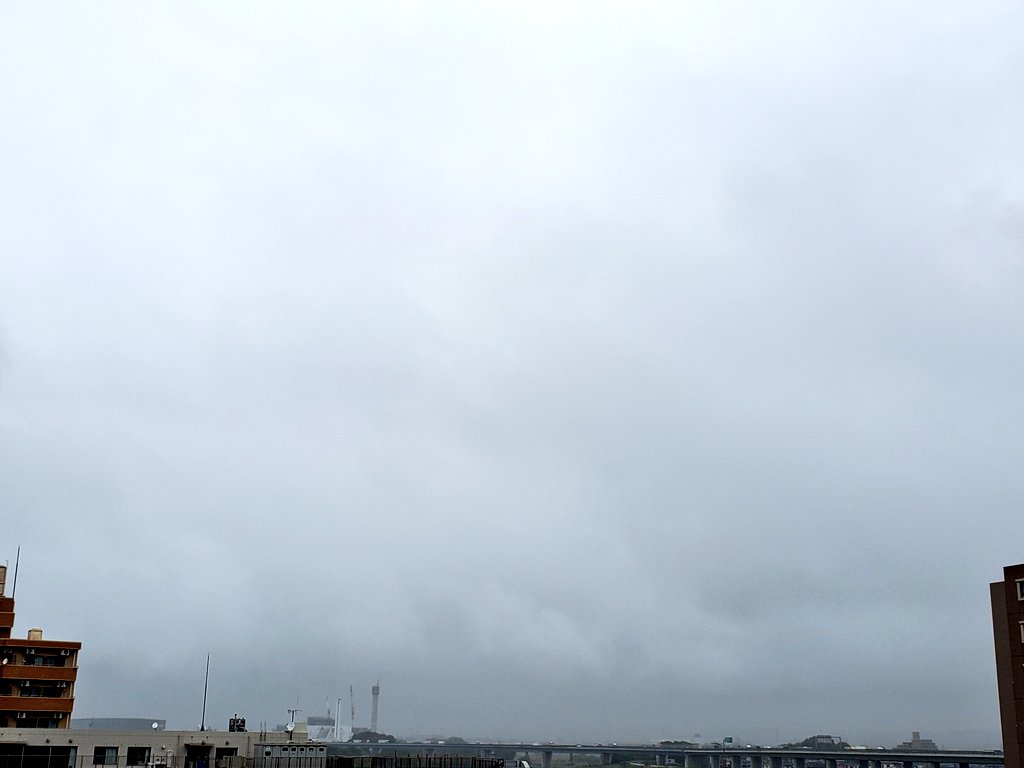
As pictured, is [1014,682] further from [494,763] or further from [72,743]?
[72,743]

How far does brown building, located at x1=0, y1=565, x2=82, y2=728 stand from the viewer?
115 metres

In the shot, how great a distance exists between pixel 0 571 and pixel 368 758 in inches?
2889

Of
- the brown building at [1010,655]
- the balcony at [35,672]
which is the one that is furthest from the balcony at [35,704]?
the brown building at [1010,655]

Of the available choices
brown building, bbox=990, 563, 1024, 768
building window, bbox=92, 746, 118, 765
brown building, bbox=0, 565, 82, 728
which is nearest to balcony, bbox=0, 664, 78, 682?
brown building, bbox=0, 565, 82, 728

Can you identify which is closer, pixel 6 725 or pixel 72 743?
pixel 72 743

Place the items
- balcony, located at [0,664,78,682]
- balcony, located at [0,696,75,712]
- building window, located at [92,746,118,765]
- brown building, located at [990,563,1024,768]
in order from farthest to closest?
1. balcony, located at [0,664,78,682]
2. balcony, located at [0,696,75,712]
3. building window, located at [92,746,118,765]
4. brown building, located at [990,563,1024,768]

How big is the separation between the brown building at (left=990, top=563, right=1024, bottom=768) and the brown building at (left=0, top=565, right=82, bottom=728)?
10561cm

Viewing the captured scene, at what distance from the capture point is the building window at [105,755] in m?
108

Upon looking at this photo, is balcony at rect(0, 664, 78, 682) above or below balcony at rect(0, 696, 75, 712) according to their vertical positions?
above

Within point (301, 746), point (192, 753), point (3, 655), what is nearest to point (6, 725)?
point (3, 655)

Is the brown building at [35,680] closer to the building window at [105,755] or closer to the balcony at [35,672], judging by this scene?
the balcony at [35,672]

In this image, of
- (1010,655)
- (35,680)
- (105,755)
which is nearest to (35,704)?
(35,680)

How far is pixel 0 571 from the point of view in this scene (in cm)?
12962

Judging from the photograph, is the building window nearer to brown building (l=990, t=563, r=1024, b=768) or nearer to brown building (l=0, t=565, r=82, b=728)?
brown building (l=0, t=565, r=82, b=728)
